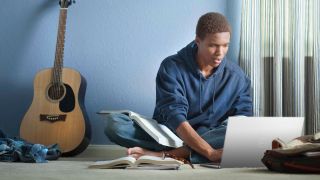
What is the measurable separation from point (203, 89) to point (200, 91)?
16 millimetres

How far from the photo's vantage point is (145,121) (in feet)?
7.37

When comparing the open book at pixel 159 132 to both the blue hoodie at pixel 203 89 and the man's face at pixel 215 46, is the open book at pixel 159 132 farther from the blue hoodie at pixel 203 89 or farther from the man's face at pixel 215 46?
the man's face at pixel 215 46

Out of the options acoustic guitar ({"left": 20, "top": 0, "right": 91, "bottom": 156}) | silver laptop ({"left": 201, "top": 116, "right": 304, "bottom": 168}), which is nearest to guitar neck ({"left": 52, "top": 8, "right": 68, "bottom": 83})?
acoustic guitar ({"left": 20, "top": 0, "right": 91, "bottom": 156})

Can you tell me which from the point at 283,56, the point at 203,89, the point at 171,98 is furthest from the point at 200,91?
the point at 283,56

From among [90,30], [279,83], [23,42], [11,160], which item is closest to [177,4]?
[90,30]

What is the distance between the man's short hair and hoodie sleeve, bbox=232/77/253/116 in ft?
0.98

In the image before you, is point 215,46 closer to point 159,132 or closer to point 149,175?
point 159,132

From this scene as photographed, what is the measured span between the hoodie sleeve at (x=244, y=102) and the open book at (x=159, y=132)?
305mm

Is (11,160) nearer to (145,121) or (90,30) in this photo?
(145,121)

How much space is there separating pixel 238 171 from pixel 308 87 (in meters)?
1.17

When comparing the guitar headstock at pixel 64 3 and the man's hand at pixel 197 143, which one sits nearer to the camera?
the man's hand at pixel 197 143

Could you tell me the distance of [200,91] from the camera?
2.31 metres

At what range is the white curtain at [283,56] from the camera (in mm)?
2529

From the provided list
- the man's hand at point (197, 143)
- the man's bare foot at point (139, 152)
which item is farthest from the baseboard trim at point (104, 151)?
the man's hand at point (197, 143)
